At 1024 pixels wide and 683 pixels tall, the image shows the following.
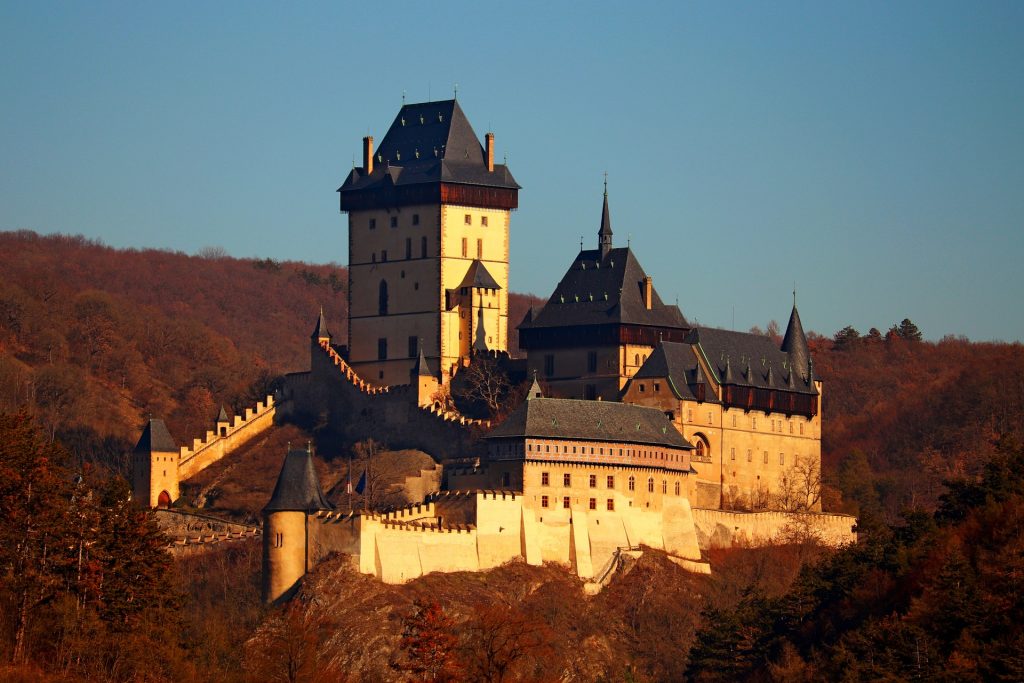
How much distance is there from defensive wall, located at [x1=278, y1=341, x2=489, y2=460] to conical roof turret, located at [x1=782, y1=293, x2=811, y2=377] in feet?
44.5

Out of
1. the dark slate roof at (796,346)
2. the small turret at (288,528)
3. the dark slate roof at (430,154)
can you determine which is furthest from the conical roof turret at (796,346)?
the small turret at (288,528)

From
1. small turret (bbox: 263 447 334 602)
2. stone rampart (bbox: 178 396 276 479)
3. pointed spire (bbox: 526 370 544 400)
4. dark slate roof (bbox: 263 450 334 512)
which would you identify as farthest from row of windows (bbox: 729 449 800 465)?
stone rampart (bbox: 178 396 276 479)

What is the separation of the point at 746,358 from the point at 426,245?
13.4 metres

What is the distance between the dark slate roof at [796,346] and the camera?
109125mm

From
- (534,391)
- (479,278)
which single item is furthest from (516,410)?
(479,278)

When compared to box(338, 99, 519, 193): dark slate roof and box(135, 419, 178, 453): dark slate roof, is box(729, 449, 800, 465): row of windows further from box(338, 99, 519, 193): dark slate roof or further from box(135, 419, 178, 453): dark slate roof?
A: box(135, 419, 178, 453): dark slate roof

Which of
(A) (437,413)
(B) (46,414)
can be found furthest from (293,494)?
(B) (46,414)

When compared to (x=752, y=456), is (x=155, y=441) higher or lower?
higher

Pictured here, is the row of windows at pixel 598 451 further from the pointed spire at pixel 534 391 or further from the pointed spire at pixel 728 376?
the pointed spire at pixel 728 376

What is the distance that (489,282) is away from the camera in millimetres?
110438

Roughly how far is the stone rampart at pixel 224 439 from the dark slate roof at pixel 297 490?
51.1 ft

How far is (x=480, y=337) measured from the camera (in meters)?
110

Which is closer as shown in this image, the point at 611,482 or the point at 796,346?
the point at 611,482

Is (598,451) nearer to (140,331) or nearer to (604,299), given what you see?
(604,299)
